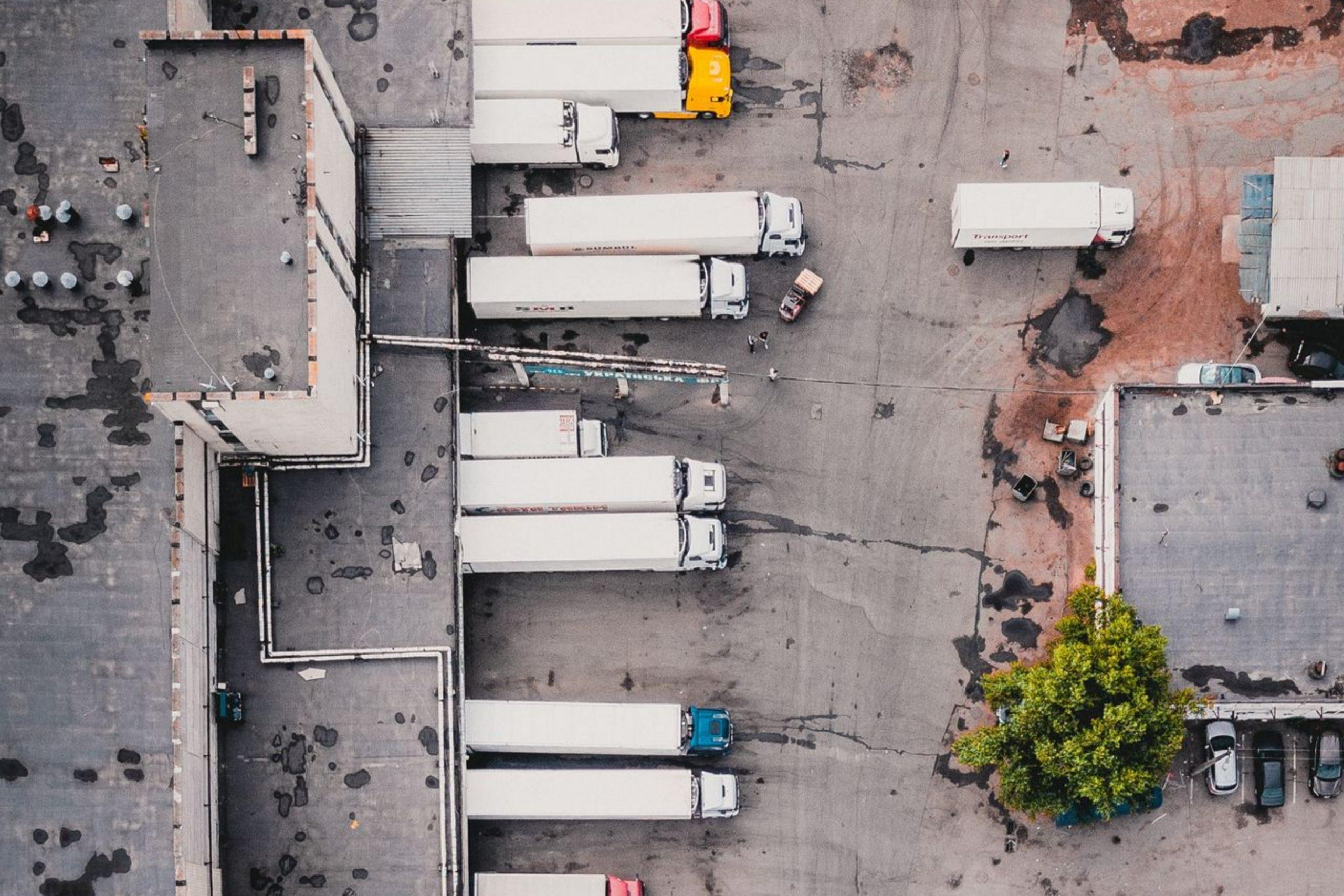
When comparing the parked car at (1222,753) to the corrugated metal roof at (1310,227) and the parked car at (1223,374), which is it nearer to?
the parked car at (1223,374)

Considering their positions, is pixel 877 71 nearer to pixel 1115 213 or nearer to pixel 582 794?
pixel 1115 213

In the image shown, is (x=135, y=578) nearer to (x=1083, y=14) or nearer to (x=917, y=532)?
(x=917, y=532)

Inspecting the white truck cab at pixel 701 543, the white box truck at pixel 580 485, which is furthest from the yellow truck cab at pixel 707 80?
the white truck cab at pixel 701 543

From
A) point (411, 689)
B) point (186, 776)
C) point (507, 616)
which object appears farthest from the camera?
point (507, 616)

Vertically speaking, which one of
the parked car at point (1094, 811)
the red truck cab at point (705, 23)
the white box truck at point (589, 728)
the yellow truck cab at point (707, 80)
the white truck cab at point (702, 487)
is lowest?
the parked car at point (1094, 811)

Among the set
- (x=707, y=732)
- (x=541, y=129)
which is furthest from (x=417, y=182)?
(x=707, y=732)

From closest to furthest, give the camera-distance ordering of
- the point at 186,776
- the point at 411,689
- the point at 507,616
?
the point at 186,776 → the point at 411,689 → the point at 507,616

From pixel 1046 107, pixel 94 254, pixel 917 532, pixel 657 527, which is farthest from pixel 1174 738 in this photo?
pixel 94 254

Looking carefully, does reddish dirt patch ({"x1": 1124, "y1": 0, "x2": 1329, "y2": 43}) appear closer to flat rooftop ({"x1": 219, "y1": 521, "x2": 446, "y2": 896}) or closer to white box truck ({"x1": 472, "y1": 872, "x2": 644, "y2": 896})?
flat rooftop ({"x1": 219, "y1": 521, "x2": 446, "y2": 896})
